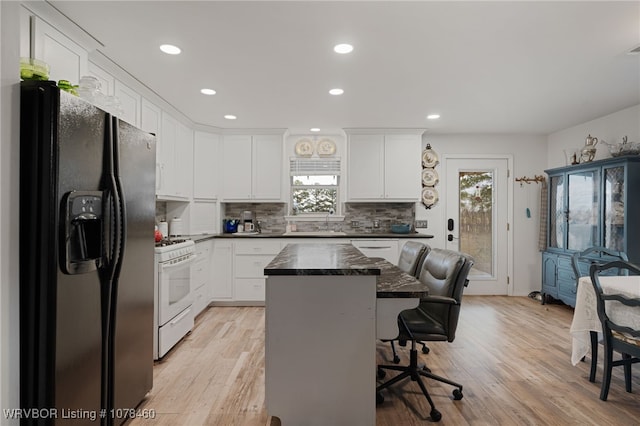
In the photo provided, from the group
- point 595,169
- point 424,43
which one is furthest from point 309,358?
point 595,169

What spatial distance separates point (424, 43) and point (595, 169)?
2.98m

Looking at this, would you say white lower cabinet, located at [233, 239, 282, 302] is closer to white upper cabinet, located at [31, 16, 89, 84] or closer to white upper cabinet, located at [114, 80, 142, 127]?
white upper cabinet, located at [114, 80, 142, 127]

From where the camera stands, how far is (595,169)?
12.7 feet

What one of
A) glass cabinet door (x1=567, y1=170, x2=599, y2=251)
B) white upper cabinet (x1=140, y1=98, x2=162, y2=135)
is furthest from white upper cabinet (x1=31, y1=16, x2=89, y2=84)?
glass cabinet door (x1=567, y1=170, x2=599, y2=251)

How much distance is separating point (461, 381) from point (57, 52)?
3.51 m

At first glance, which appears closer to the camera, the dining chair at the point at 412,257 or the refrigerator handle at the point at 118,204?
the refrigerator handle at the point at 118,204

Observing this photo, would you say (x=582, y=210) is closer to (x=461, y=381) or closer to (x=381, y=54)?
(x=461, y=381)

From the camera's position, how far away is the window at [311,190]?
17.2ft

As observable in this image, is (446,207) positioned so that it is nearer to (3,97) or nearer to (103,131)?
(103,131)

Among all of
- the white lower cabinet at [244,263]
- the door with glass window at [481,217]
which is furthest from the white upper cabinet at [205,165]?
the door with glass window at [481,217]

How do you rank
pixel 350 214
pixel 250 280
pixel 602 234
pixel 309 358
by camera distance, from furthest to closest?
pixel 350 214 < pixel 250 280 < pixel 602 234 < pixel 309 358

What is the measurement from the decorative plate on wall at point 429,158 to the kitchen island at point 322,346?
3599mm

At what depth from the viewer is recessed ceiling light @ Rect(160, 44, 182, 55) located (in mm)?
2410

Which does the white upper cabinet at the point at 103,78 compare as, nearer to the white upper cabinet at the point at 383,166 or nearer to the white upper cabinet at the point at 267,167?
the white upper cabinet at the point at 267,167
